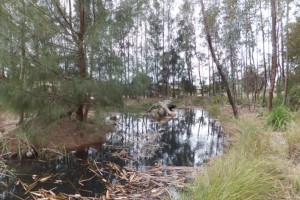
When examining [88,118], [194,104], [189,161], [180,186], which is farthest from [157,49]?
[180,186]

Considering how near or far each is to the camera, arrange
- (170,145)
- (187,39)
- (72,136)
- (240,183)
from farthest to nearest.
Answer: (187,39)
(170,145)
(72,136)
(240,183)

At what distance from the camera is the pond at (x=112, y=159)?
4.58 m

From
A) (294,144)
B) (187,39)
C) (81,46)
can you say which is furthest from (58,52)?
(187,39)

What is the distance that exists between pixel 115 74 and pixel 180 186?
3.51 m

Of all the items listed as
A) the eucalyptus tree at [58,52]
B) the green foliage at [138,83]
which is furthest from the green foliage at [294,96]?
the eucalyptus tree at [58,52]

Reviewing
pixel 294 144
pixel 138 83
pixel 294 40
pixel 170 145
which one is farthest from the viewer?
pixel 294 40

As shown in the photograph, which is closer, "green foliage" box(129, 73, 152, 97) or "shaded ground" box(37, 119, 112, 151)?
"green foliage" box(129, 73, 152, 97)

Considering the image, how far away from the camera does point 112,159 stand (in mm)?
6246

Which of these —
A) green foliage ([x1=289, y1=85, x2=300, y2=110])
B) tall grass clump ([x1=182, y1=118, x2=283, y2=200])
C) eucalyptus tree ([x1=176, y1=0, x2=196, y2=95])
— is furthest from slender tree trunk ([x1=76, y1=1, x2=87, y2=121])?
eucalyptus tree ([x1=176, y1=0, x2=196, y2=95])

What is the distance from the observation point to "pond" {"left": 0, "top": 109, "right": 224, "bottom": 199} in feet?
15.0

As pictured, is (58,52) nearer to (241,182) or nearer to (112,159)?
(112,159)

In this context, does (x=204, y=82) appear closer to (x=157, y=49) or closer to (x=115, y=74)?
(x=157, y=49)

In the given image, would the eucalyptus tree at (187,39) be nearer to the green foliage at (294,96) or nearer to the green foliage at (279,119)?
the green foliage at (294,96)

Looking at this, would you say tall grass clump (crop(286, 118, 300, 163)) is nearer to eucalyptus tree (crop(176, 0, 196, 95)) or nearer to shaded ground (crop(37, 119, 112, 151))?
shaded ground (crop(37, 119, 112, 151))
